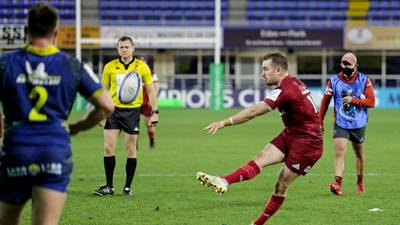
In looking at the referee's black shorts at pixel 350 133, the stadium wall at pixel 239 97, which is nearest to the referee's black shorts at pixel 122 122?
the referee's black shorts at pixel 350 133

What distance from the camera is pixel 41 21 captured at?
5367 millimetres

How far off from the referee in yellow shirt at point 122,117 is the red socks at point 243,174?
11.5 ft

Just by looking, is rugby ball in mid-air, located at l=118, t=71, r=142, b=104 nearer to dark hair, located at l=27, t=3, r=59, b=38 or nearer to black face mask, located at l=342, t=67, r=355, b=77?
black face mask, located at l=342, t=67, r=355, b=77

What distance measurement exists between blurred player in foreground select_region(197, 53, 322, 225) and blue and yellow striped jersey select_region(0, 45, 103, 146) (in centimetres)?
276

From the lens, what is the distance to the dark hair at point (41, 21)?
5348mm

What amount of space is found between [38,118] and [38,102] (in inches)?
3.8

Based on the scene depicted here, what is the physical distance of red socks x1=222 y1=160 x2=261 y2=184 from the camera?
827 centimetres

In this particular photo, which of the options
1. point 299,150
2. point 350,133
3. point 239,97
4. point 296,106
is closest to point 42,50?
point 296,106

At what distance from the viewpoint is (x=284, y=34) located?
43.7m

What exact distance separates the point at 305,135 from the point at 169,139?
14263mm

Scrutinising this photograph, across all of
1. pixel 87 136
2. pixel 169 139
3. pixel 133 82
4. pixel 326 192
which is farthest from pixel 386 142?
pixel 133 82

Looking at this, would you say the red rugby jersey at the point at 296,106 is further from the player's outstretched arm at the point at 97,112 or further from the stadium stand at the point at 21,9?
the stadium stand at the point at 21,9

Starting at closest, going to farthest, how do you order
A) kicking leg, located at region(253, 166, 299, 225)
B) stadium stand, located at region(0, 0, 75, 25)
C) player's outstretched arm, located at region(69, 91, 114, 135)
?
1. player's outstretched arm, located at region(69, 91, 114, 135)
2. kicking leg, located at region(253, 166, 299, 225)
3. stadium stand, located at region(0, 0, 75, 25)

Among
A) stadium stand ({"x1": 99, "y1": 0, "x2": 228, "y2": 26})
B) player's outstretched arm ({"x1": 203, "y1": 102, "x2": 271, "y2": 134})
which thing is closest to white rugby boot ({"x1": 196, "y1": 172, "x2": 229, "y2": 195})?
player's outstretched arm ({"x1": 203, "y1": 102, "x2": 271, "y2": 134})
